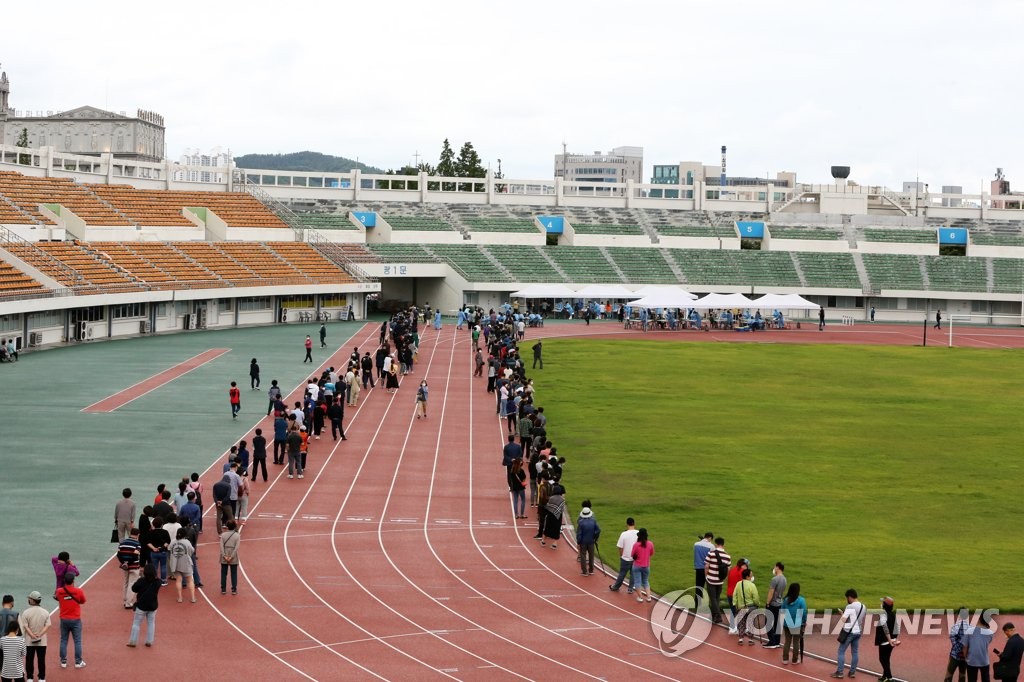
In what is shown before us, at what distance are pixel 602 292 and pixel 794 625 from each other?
58189 mm

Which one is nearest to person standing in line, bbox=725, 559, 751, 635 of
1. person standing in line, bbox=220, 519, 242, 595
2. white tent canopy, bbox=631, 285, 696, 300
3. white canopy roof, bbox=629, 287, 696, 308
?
person standing in line, bbox=220, 519, 242, 595

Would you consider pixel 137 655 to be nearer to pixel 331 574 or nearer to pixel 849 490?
pixel 331 574

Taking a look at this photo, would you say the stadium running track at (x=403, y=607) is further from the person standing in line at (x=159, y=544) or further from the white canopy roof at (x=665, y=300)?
the white canopy roof at (x=665, y=300)

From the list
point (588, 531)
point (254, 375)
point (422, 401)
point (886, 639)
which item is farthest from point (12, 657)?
point (254, 375)

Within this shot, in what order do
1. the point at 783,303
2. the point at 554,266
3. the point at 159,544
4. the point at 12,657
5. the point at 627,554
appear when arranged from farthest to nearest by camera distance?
1. the point at 554,266
2. the point at 783,303
3. the point at 627,554
4. the point at 159,544
5. the point at 12,657

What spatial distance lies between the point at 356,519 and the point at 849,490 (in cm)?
1145

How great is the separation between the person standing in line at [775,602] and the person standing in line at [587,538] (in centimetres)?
397

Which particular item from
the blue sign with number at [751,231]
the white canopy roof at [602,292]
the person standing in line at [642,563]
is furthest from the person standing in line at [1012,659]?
the blue sign with number at [751,231]

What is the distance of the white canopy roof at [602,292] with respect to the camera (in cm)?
7494

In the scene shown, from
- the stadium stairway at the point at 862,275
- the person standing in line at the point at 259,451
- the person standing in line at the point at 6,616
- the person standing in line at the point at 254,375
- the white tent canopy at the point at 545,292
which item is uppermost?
the stadium stairway at the point at 862,275

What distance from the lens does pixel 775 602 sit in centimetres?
1820

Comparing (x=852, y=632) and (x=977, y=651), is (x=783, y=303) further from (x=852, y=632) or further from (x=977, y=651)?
(x=977, y=651)

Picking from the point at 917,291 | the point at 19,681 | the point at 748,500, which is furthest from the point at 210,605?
the point at 917,291

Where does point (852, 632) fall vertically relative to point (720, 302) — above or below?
below
